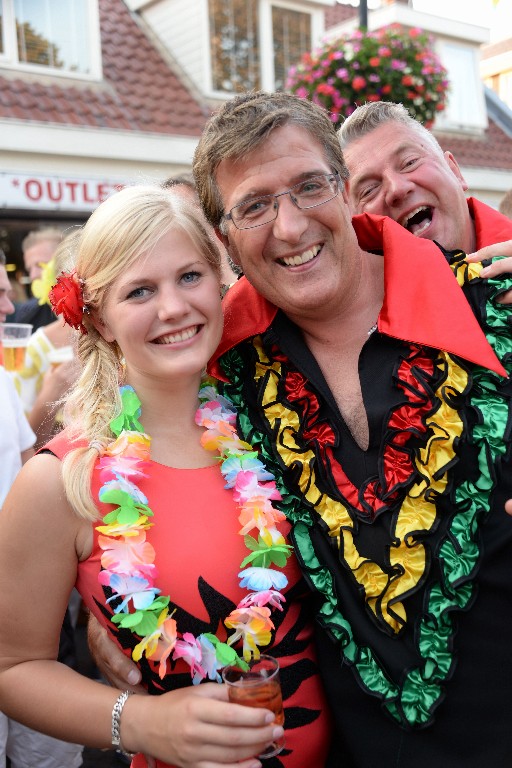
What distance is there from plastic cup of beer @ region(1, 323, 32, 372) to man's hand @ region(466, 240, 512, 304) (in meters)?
2.83

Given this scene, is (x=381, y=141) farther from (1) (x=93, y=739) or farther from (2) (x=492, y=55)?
(2) (x=492, y=55)

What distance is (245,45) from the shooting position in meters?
11.2

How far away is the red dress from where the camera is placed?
1.85 m

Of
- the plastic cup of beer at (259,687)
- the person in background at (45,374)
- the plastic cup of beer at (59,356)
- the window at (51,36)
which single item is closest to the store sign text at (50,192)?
the window at (51,36)

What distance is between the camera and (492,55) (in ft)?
74.6

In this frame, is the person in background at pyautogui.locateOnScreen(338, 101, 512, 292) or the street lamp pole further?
the street lamp pole

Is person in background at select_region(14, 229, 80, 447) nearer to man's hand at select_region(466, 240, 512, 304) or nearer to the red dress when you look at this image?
the red dress

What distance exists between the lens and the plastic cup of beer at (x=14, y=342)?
422 centimetres

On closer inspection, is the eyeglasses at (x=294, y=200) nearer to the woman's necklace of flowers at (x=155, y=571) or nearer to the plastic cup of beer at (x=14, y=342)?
the woman's necklace of flowers at (x=155, y=571)

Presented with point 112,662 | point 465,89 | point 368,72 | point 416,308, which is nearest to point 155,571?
point 112,662

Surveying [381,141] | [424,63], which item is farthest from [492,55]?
[381,141]

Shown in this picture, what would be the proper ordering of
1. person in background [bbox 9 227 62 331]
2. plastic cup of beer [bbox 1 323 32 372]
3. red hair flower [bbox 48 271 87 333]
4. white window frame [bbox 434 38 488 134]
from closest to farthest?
red hair flower [bbox 48 271 87 333] < plastic cup of beer [bbox 1 323 32 372] < person in background [bbox 9 227 62 331] < white window frame [bbox 434 38 488 134]

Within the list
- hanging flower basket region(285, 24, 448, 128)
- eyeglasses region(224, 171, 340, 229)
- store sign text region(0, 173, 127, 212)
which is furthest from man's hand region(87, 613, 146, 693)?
store sign text region(0, 173, 127, 212)

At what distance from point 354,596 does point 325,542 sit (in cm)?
15
